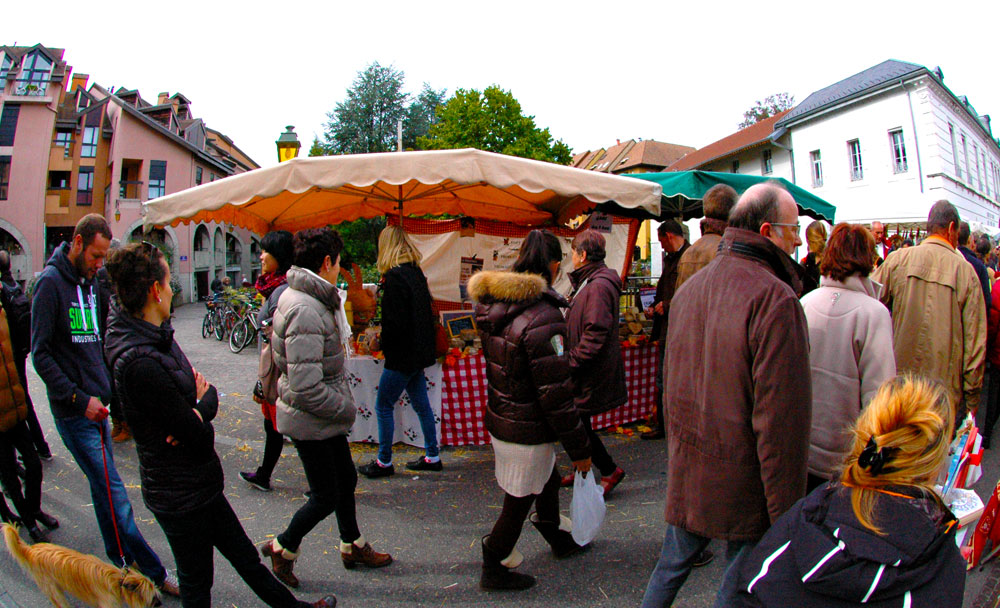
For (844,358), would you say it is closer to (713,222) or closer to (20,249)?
(713,222)

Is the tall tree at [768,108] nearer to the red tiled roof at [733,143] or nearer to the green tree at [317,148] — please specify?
the red tiled roof at [733,143]

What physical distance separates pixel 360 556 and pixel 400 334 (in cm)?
159

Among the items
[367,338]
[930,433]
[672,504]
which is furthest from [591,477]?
[367,338]

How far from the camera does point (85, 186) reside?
32812 millimetres

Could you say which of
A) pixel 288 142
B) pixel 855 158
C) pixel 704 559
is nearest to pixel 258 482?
pixel 704 559

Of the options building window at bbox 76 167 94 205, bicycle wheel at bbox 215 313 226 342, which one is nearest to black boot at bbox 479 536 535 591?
bicycle wheel at bbox 215 313 226 342

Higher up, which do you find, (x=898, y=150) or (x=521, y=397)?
(x=898, y=150)

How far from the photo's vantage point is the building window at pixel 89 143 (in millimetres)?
32469

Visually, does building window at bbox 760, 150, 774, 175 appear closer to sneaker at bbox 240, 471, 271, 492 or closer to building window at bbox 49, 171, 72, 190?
sneaker at bbox 240, 471, 271, 492

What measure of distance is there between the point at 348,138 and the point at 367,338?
97.6ft

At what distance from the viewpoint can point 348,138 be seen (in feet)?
105

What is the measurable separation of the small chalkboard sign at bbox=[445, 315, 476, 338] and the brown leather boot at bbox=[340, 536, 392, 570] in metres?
2.74

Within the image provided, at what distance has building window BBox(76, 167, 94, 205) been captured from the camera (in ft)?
107

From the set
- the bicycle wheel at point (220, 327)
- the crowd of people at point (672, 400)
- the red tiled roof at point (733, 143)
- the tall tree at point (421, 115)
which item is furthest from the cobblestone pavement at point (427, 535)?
the tall tree at point (421, 115)
